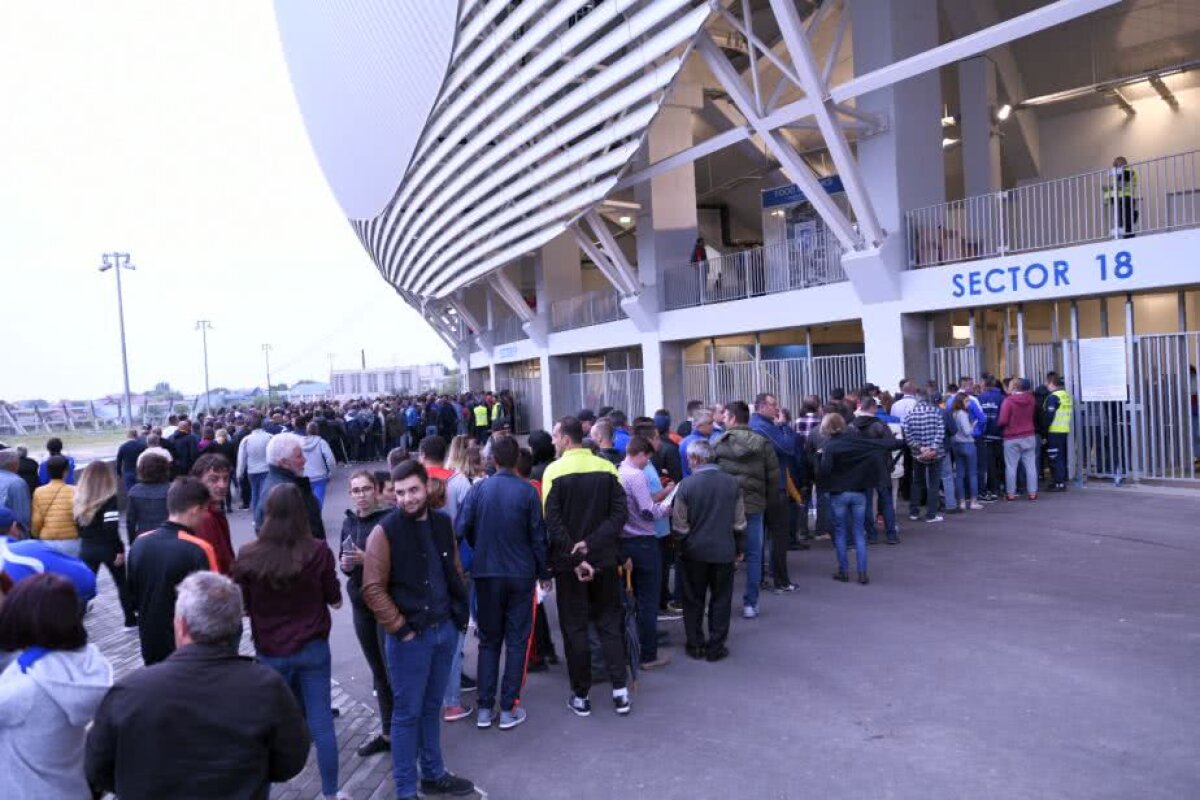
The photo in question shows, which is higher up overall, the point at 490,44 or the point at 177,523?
the point at 490,44

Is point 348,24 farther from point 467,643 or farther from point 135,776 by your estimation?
point 135,776

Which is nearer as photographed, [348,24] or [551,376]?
[348,24]

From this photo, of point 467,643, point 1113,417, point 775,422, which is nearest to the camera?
point 467,643

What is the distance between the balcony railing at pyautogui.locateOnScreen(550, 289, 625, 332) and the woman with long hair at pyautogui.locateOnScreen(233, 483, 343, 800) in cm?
1971

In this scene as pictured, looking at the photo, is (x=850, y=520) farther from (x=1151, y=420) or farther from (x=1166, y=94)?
(x=1166, y=94)

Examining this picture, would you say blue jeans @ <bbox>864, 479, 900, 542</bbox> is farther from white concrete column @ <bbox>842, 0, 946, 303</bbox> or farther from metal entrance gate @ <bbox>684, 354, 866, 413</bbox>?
metal entrance gate @ <bbox>684, 354, 866, 413</bbox>

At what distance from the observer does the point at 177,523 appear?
4.13 m

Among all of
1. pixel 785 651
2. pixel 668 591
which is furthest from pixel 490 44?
pixel 785 651

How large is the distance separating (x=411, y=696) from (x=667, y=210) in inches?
706

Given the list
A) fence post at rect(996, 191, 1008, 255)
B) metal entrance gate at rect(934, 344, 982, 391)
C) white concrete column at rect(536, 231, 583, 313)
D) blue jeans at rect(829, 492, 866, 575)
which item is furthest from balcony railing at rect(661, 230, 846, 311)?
blue jeans at rect(829, 492, 866, 575)

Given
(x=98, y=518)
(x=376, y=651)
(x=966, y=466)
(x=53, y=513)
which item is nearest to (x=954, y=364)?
(x=966, y=466)

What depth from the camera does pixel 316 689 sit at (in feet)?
12.9

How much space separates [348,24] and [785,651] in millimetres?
23097

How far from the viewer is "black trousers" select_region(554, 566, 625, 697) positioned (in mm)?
5035
